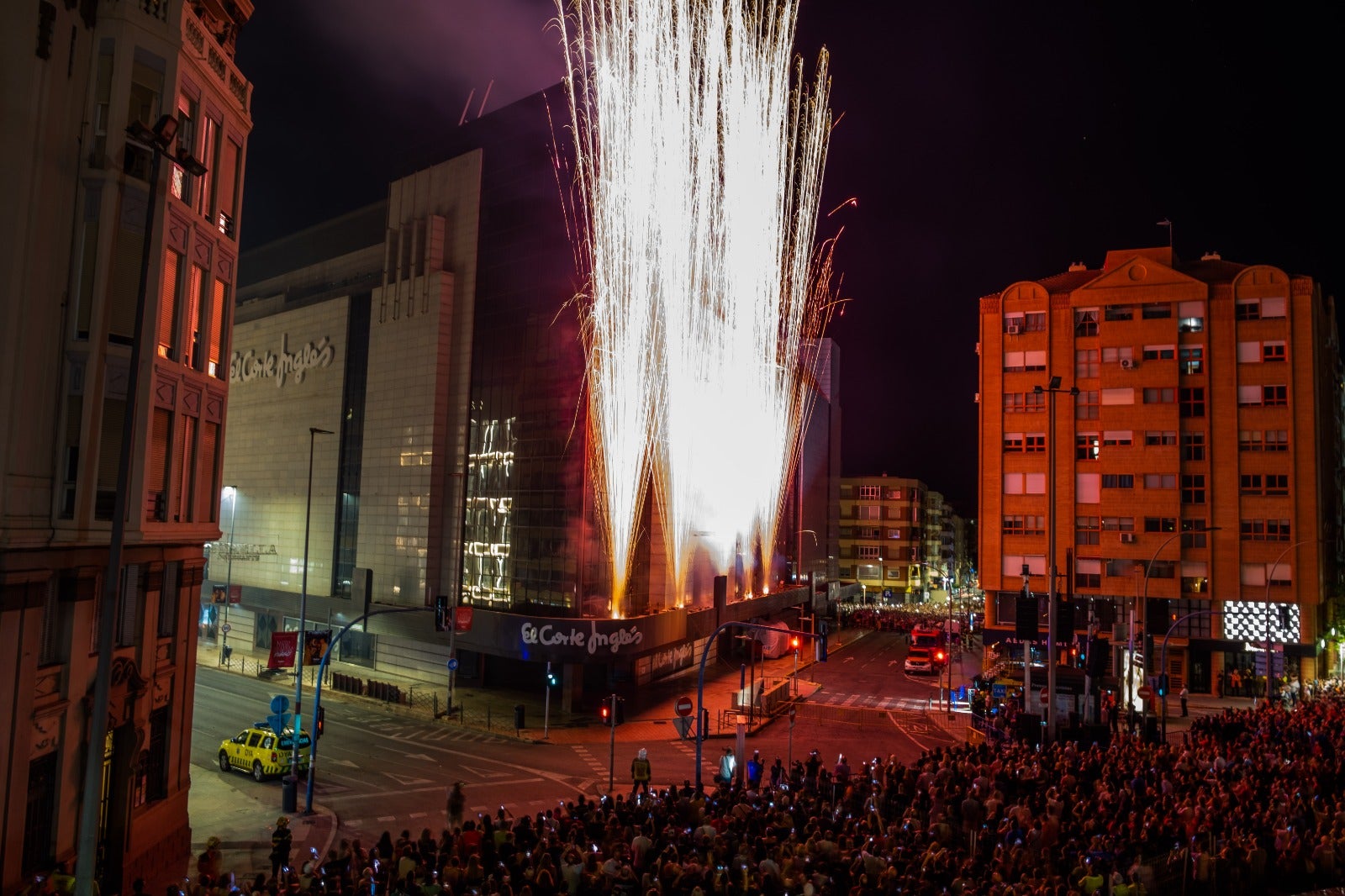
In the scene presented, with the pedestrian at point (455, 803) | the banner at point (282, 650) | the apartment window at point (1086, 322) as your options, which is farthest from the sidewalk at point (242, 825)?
the apartment window at point (1086, 322)

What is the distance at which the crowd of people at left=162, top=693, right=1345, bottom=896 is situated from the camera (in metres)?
13.8

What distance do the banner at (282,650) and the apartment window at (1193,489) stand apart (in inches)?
1992

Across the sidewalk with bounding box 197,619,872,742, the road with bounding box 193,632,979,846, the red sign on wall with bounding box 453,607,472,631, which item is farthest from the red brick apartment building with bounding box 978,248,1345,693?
the red sign on wall with bounding box 453,607,472,631

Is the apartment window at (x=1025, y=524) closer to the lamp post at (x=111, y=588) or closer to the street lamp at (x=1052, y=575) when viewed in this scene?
the street lamp at (x=1052, y=575)

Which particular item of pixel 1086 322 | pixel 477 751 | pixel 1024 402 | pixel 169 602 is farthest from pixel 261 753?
pixel 1086 322

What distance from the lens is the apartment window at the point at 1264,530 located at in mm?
52094

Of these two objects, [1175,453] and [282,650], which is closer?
[282,650]

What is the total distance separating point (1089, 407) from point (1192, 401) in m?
5.83

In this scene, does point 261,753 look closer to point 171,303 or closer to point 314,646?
point 314,646

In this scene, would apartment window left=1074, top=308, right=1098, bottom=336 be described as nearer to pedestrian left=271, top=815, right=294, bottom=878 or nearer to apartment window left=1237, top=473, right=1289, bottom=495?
apartment window left=1237, top=473, right=1289, bottom=495

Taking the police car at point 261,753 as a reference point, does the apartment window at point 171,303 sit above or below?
above

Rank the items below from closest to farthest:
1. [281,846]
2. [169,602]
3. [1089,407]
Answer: [281,846] < [169,602] < [1089,407]

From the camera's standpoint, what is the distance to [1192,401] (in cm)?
5481

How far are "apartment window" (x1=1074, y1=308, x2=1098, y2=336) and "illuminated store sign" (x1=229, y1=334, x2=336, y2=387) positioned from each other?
48.7 m
